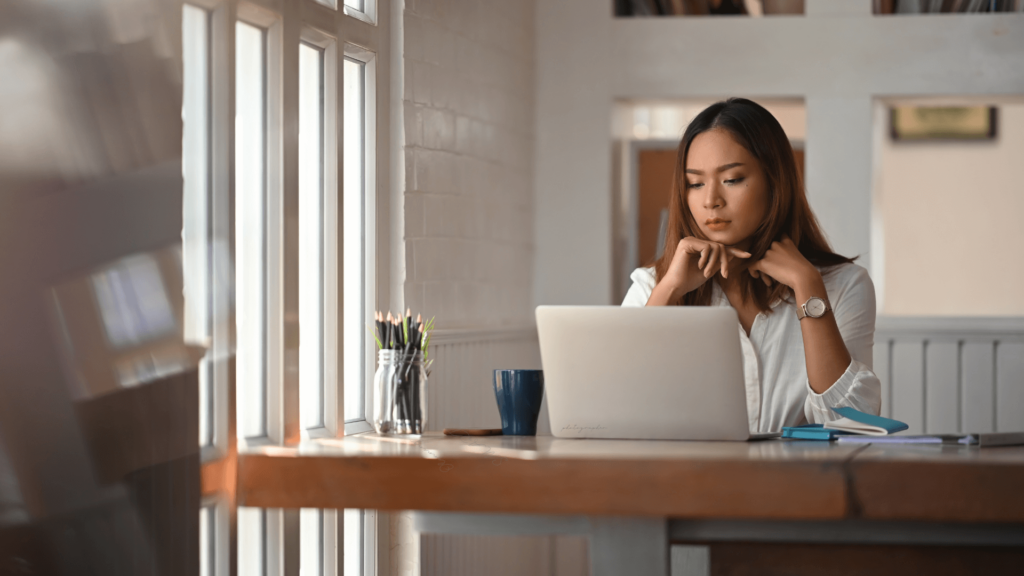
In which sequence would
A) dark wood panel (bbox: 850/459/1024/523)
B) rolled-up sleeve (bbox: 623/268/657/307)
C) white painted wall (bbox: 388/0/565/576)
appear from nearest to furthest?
dark wood panel (bbox: 850/459/1024/523), rolled-up sleeve (bbox: 623/268/657/307), white painted wall (bbox: 388/0/565/576)

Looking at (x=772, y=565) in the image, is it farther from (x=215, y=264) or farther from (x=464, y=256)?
(x=464, y=256)

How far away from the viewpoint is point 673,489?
4.51 ft

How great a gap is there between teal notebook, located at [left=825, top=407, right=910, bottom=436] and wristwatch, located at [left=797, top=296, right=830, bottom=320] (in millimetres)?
250

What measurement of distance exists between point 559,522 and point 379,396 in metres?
0.53

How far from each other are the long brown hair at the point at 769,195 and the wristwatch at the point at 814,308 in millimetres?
208

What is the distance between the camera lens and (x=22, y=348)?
1270 millimetres

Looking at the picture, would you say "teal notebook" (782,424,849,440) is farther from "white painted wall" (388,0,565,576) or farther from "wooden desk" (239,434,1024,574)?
"white painted wall" (388,0,565,576)

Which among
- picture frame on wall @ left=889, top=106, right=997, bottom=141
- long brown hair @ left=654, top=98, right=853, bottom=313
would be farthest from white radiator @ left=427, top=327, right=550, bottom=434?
picture frame on wall @ left=889, top=106, right=997, bottom=141

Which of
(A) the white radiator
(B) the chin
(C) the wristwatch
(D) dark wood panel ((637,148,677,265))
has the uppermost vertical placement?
(D) dark wood panel ((637,148,677,265))

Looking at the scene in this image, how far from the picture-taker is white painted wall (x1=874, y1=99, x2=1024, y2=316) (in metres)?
5.23

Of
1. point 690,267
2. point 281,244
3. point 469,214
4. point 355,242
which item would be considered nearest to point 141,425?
point 281,244

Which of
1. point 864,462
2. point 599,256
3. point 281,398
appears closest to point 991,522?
point 864,462

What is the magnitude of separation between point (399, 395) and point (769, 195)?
92 cm

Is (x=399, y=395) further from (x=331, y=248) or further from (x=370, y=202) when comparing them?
(x=370, y=202)
